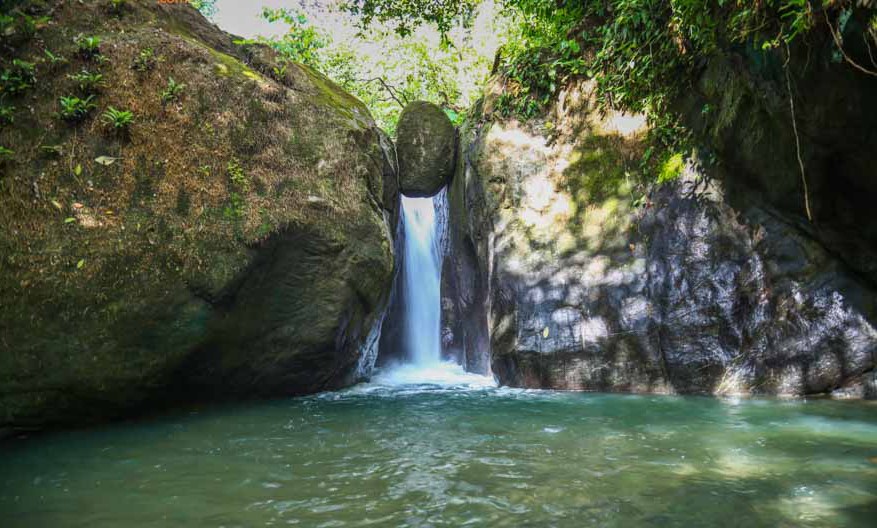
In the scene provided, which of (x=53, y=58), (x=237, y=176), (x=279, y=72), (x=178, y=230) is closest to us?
(x=53, y=58)

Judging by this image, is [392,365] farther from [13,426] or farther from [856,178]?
[856,178]

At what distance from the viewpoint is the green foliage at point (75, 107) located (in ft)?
18.9

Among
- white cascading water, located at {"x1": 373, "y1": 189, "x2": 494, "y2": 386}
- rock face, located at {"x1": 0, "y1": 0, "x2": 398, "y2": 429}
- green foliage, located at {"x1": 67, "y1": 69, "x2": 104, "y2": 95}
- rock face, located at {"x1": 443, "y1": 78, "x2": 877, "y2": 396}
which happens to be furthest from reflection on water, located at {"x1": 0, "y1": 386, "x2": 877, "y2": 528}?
white cascading water, located at {"x1": 373, "y1": 189, "x2": 494, "y2": 386}

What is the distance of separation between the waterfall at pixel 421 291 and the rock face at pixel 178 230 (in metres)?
3.69

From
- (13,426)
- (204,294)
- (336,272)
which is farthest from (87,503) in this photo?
(336,272)

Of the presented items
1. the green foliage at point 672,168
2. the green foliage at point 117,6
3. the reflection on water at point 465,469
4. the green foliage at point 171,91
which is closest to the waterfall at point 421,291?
the green foliage at point 672,168

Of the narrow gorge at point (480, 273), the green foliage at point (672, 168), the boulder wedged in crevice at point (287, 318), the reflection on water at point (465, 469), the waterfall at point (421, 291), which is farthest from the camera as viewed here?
the waterfall at point (421, 291)

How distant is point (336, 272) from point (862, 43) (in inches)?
237

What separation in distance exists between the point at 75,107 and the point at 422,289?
760 centimetres

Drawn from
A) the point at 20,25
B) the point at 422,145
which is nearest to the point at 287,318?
the point at 20,25

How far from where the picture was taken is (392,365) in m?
11.5

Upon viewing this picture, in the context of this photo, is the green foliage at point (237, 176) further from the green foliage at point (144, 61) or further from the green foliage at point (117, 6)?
the green foliage at point (117, 6)

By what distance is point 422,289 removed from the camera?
→ 12.1 m

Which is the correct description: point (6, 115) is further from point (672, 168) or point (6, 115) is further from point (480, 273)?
point (672, 168)
